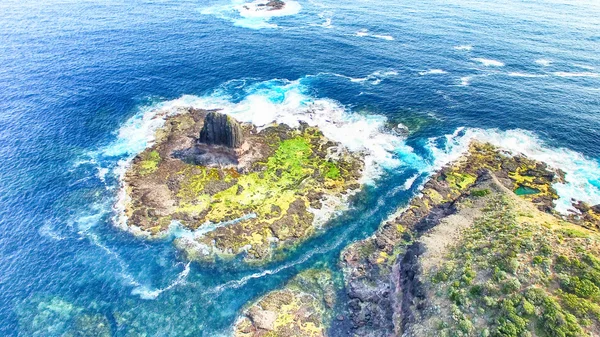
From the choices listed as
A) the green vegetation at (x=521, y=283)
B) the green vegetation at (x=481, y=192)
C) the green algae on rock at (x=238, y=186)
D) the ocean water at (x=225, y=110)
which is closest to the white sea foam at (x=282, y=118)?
the ocean water at (x=225, y=110)

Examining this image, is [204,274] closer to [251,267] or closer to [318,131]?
[251,267]

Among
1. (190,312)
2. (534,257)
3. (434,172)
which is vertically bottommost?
(190,312)

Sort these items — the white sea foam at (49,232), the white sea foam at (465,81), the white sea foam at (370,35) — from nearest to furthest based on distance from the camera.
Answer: the white sea foam at (49,232) < the white sea foam at (465,81) < the white sea foam at (370,35)

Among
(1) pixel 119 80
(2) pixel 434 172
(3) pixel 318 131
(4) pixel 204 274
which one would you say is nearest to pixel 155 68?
(1) pixel 119 80

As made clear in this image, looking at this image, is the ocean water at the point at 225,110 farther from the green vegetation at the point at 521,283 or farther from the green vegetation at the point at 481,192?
the green vegetation at the point at 521,283

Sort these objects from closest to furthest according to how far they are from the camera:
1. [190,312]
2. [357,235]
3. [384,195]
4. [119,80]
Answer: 1. [190,312]
2. [357,235]
3. [384,195]
4. [119,80]

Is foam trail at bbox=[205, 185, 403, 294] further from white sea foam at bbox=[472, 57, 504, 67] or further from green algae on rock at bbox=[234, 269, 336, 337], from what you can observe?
white sea foam at bbox=[472, 57, 504, 67]
